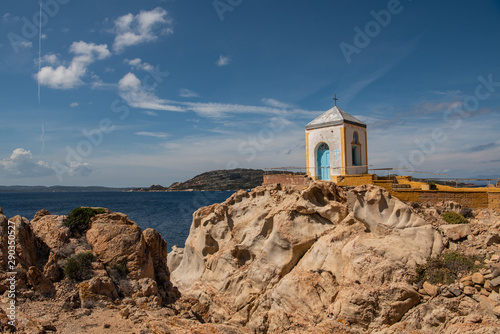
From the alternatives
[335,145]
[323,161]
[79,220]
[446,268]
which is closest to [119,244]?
[79,220]

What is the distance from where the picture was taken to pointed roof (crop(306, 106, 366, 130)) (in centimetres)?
2041

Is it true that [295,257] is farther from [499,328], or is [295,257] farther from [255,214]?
[499,328]

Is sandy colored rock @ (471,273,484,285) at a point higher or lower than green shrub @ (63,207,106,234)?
lower

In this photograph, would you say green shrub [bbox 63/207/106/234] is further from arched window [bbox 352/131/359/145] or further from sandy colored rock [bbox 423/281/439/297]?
arched window [bbox 352/131/359/145]

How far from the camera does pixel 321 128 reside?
2108 cm

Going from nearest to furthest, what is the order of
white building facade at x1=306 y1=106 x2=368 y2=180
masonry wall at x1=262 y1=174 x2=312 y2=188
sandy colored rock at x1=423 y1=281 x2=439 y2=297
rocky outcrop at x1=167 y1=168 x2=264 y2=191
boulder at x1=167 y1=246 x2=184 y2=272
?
1. sandy colored rock at x1=423 y1=281 x2=439 y2=297
2. masonry wall at x1=262 y1=174 x2=312 y2=188
3. white building facade at x1=306 y1=106 x2=368 y2=180
4. boulder at x1=167 y1=246 x2=184 y2=272
5. rocky outcrop at x1=167 y1=168 x2=264 y2=191

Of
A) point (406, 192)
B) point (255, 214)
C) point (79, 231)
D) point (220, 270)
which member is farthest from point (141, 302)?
point (406, 192)

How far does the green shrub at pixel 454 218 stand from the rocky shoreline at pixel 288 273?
0.80ft

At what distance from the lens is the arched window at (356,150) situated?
21233mm

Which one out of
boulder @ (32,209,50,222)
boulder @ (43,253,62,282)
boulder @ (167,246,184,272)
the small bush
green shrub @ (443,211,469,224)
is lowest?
boulder @ (167,246,184,272)

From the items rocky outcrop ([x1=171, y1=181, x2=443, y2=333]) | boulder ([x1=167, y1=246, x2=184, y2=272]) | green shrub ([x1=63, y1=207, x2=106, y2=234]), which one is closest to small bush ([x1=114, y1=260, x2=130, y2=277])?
green shrub ([x1=63, y1=207, x2=106, y2=234])

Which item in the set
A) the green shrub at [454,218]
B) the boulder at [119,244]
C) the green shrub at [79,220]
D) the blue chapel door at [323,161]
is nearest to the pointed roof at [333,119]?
the blue chapel door at [323,161]

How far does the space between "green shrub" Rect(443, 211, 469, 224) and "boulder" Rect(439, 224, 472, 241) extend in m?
1.06

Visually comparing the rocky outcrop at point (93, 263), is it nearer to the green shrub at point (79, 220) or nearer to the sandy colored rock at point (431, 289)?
the green shrub at point (79, 220)
